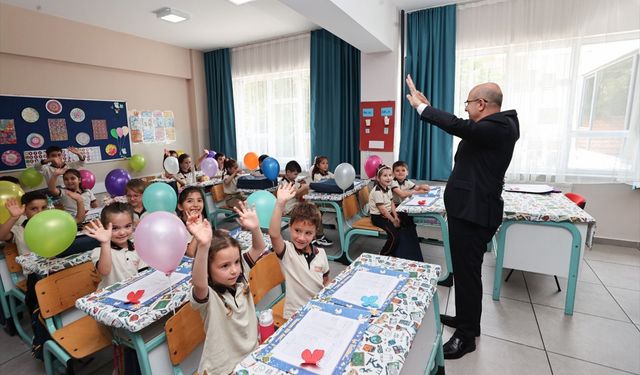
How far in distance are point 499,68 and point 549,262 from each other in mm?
2455

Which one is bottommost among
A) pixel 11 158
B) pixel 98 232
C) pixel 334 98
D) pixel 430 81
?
pixel 98 232

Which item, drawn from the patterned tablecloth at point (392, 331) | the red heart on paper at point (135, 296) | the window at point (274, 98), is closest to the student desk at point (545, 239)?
the patterned tablecloth at point (392, 331)

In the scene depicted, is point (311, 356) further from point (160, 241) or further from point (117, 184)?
point (117, 184)

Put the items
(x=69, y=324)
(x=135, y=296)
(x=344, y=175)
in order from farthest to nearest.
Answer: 1. (x=344, y=175)
2. (x=69, y=324)
3. (x=135, y=296)

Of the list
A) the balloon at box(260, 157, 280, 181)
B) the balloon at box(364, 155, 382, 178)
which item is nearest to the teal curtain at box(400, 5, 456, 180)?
the balloon at box(364, 155, 382, 178)

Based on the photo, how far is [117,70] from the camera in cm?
490

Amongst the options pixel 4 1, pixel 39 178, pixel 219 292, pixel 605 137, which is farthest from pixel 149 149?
pixel 605 137

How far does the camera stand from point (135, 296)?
1365 millimetres

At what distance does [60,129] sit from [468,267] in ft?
16.7

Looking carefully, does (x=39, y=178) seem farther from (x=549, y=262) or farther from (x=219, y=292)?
(x=549, y=262)

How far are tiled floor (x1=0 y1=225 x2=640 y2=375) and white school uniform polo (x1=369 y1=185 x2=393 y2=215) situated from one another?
87 cm

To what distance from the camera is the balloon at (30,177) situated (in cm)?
381

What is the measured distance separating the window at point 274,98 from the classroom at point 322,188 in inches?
1.7

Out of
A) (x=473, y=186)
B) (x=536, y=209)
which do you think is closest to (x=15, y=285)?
(x=473, y=186)
